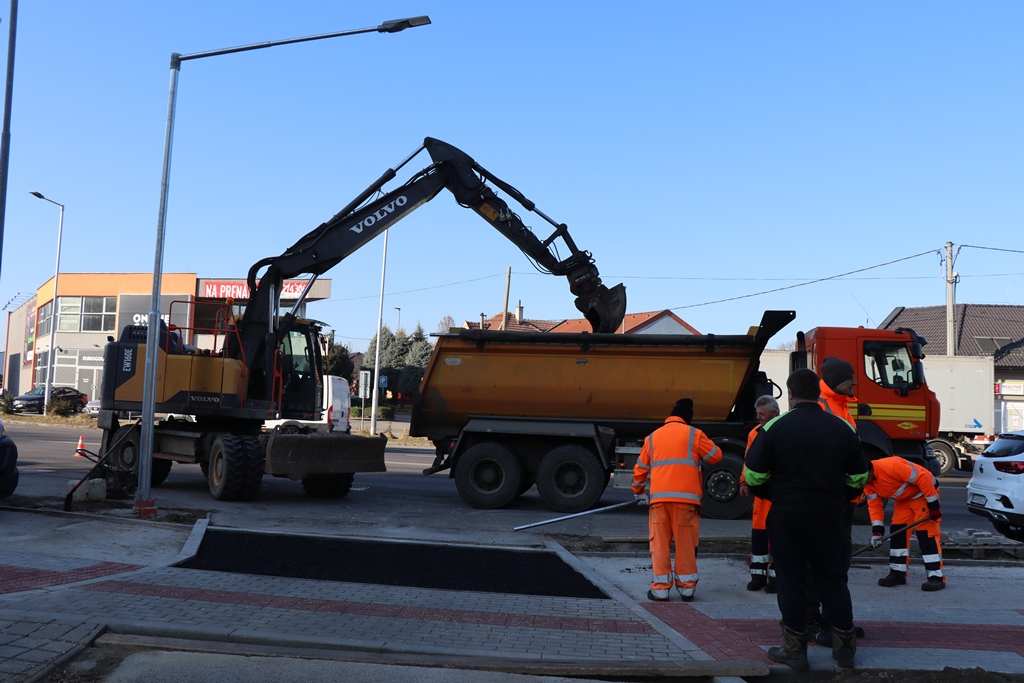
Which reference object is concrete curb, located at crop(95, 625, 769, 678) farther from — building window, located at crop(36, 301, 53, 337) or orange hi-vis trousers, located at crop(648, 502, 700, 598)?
building window, located at crop(36, 301, 53, 337)

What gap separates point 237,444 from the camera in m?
12.8

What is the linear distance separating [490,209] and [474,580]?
8.50 m

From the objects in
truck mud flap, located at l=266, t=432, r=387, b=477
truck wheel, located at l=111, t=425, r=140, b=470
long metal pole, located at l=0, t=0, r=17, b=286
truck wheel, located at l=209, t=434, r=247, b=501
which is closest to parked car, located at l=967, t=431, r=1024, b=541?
truck mud flap, located at l=266, t=432, r=387, b=477

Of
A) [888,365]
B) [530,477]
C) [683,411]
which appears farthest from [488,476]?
[888,365]

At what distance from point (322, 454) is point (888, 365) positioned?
29.0 feet

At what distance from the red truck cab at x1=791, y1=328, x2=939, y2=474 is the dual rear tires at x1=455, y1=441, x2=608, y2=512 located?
4.04m

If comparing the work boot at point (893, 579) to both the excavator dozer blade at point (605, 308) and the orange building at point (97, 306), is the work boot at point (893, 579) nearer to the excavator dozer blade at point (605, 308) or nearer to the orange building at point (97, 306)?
the excavator dozer blade at point (605, 308)

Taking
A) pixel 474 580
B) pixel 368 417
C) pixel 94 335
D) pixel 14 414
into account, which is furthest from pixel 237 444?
pixel 94 335

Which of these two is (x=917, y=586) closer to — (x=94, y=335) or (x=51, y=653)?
(x=51, y=653)

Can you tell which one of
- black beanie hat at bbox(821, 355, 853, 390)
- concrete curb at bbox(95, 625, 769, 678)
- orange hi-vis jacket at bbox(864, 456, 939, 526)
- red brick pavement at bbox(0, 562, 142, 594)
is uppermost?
black beanie hat at bbox(821, 355, 853, 390)

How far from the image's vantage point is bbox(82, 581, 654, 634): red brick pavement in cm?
618

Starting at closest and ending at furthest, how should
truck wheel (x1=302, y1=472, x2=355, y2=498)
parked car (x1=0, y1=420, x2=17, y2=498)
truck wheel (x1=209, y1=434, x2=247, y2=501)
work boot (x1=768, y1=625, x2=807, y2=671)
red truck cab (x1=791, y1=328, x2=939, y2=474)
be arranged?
1. work boot (x1=768, y1=625, x2=807, y2=671)
2. parked car (x1=0, y1=420, x2=17, y2=498)
3. truck wheel (x1=209, y1=434, x2=247, y2=501)
4. red truck cab (x1=791, y1=328, x2=939, y2=474)
5. truck wheel (x1=302, y1=472, x2=355, y2=498)

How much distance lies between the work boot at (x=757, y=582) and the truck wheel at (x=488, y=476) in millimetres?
5761

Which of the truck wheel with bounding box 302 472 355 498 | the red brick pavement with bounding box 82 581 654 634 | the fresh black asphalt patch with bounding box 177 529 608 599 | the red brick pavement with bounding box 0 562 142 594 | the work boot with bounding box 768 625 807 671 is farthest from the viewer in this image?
the truck wheel with bounding box 302 472 355 498
